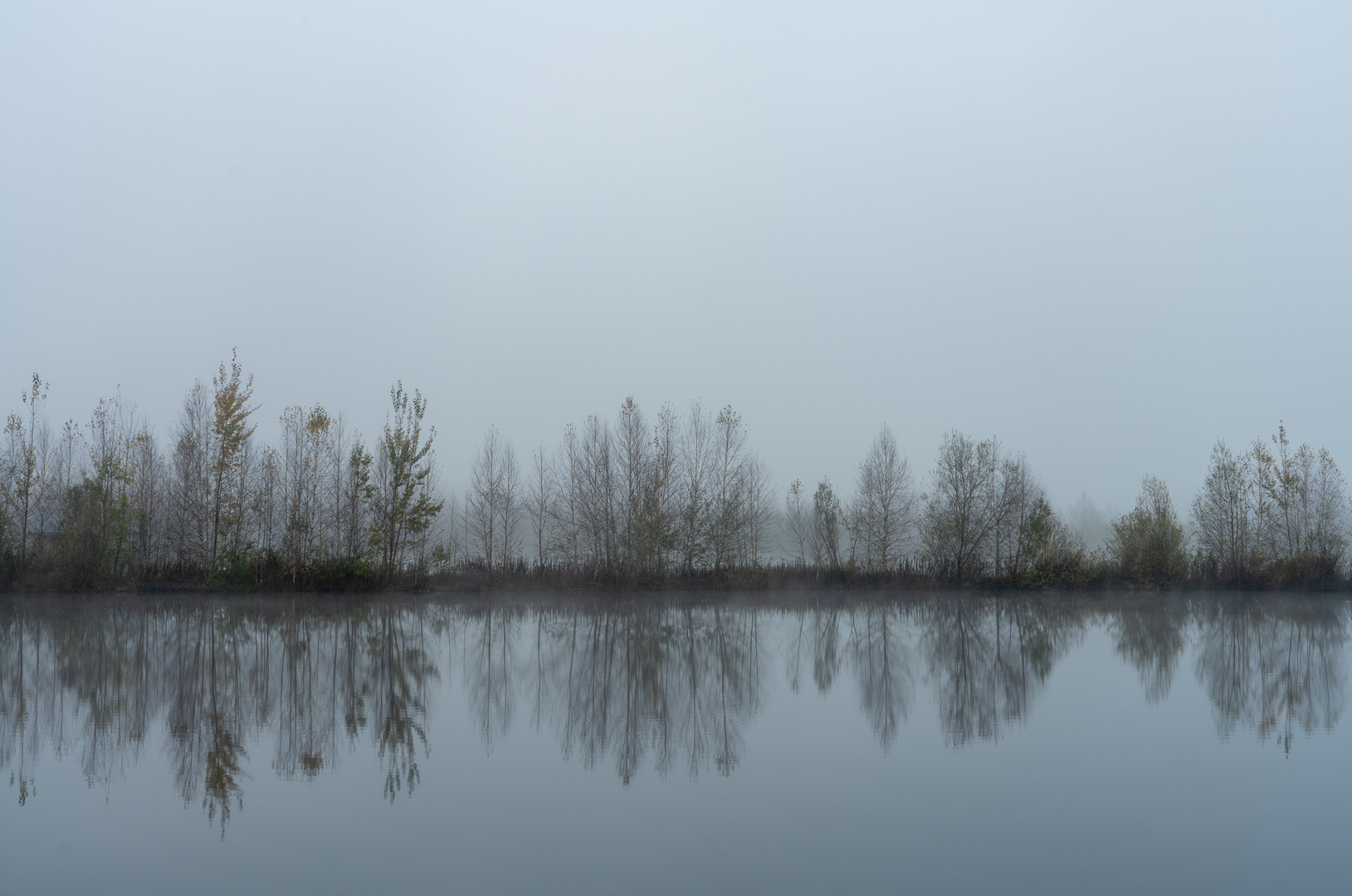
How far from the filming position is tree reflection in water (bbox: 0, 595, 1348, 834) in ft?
Result: 18.8

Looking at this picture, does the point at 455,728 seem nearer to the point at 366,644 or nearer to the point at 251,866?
the point at 251,866

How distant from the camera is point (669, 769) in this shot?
5184mm

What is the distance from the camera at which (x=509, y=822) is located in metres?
4.23

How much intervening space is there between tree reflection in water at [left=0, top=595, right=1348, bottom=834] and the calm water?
0.06 m

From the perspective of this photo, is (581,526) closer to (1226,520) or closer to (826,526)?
(826,526)

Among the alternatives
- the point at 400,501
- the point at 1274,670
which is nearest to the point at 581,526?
the point at 400,501

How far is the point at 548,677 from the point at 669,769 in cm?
367

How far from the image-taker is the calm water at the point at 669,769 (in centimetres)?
369

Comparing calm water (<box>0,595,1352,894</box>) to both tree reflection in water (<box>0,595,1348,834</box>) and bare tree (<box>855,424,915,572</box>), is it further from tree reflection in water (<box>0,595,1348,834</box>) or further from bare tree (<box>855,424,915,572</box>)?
bare tree (<box>855,424,915,572</box>)

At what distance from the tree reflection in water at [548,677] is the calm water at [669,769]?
6 cm

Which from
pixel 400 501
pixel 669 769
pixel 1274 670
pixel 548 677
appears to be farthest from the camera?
pixel 400 501

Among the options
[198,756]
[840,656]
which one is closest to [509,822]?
[198,756]

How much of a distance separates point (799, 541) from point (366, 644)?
18.5 metres

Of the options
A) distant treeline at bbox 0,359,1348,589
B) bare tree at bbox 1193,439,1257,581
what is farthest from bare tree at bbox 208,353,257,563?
bare tree at bbox 1193,439,1257,581
